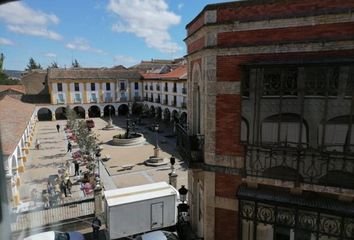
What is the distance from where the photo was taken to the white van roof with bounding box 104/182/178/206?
42.0 feet

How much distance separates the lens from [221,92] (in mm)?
8117

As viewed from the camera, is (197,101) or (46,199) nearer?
(197,101)

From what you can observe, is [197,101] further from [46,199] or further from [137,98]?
[137,98]

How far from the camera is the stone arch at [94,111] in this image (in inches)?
2213

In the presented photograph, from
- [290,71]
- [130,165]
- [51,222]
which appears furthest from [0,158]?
[130,165]

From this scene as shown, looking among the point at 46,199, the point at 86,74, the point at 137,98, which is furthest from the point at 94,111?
the point at 46,199

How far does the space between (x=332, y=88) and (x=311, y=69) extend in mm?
635

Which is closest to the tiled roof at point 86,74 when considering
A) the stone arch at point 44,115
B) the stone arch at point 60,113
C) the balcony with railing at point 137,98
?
the balcony with railing at point 137,98

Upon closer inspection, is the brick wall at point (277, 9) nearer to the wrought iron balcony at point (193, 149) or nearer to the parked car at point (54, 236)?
the wrought iron balcony at point (193, 149)

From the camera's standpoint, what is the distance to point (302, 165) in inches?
285

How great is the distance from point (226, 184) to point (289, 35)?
4491 mm

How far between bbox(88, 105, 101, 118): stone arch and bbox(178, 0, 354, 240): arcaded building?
5019 cm

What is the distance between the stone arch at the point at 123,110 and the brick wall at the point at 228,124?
5029cm

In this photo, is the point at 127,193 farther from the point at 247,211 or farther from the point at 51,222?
the point at 247,211
